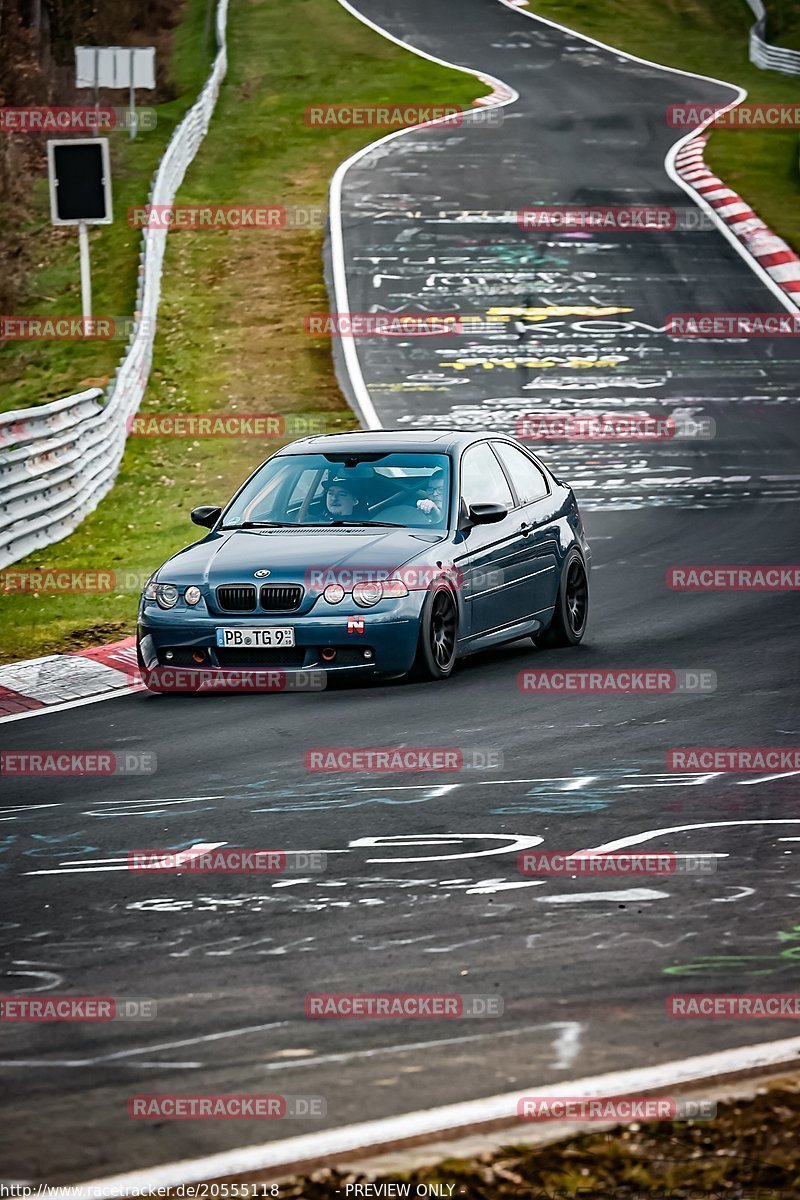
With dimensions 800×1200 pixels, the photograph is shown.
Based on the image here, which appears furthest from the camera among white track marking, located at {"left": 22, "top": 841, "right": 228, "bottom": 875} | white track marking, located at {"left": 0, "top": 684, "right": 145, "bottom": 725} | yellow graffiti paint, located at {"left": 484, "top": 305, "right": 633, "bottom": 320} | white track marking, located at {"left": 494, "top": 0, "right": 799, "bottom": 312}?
white track marking, located at {"left": 494, "top": 0, "right": 799, "bottom": 312}

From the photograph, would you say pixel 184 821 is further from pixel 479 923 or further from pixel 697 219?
pixel 697 219

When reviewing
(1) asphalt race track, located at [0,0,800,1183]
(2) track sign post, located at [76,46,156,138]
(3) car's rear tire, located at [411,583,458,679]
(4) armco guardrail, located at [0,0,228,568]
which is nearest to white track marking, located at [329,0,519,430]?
(4) armco guardrail, located at [0,0,228,568]

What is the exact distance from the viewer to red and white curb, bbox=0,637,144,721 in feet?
39.9

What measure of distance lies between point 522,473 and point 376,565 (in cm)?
232

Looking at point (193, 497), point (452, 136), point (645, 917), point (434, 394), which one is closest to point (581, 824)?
point (645, 917)

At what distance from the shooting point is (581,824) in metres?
8.23

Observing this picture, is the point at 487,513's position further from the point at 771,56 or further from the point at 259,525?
the point at 771,56

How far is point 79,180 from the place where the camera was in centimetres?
2353

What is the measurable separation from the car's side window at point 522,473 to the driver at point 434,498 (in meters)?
0.83

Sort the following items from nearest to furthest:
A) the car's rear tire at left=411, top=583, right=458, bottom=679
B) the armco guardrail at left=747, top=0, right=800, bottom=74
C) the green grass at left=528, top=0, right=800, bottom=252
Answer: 1. the car's rear tire at left=411, top=583, right=458, bottom=679
2. the green grass at left=528, top=0, right=800, bottom=252
3. the armco guardrail at left=747, top=0, right=800, bottom=74

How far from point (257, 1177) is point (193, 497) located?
16244 mm

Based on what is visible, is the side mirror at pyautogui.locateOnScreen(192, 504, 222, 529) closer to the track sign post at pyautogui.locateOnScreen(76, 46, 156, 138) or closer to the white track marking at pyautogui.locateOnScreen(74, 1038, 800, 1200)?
the white track marking at pyautogui.locateOnScreen(74, 1038, 800, 1200)

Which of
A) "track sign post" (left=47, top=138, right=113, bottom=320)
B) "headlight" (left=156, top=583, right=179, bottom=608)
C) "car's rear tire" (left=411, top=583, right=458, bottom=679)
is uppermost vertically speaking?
"track sign post" (left=47, top=138, right=113, bottom=320)

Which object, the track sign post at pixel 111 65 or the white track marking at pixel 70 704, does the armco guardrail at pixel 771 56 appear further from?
the white track marking at pixel 70 704
